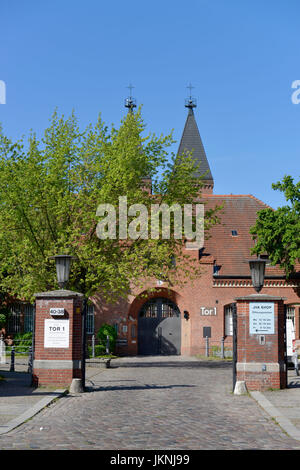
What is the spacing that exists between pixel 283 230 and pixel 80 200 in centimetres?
1320

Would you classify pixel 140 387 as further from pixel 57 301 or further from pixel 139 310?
pixel 139 310

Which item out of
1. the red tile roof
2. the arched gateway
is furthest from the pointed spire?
the arched gateway

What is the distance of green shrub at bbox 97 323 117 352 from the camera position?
3356 centimetres

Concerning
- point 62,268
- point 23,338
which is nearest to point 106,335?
point 23,338

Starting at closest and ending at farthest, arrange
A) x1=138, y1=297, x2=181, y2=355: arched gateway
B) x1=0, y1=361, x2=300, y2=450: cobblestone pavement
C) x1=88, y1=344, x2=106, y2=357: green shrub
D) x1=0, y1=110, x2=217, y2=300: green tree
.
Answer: x1=0, y1=361, x2=300, y2=450: cobblestone pavement < x1=0, y1=110, x2=217, y2=300: green tree < x1=88, y1=344, x2=106, y2=357: green shrub < x1=138, y1=297, x2=181, y2=355: arched gateway

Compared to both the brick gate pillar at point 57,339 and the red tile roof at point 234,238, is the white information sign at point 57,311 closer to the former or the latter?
the brick gate pillar at point 57,339

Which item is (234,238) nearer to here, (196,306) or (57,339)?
(196,306)

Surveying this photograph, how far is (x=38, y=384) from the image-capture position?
14.9 m

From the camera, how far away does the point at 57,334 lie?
49.4 ft

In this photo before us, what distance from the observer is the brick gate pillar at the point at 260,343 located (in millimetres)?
15109

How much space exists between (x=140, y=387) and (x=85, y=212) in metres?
8.41

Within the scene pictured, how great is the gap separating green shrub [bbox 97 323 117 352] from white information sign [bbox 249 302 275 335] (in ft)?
61.6

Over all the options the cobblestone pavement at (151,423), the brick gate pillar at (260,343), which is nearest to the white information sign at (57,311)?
the cobblestone pavement at (151,423)

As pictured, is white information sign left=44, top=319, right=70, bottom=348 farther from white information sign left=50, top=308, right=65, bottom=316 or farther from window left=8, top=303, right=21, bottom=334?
window left=8, top=303, right=21, bottom=334
